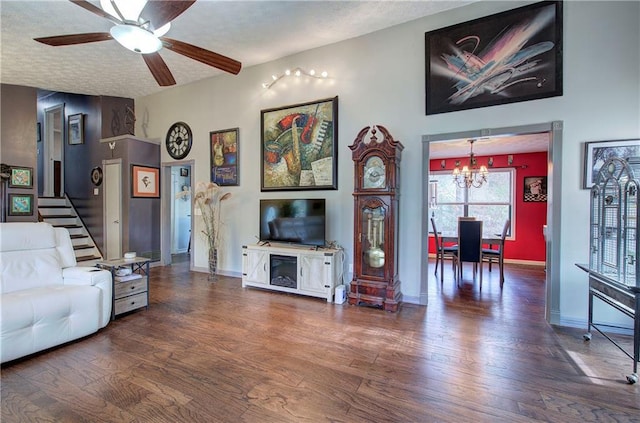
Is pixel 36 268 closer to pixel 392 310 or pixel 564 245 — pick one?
pixel 392 310

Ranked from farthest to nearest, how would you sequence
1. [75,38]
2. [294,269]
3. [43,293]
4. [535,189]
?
1. [535,189]
2. [294,269]
3. [75,38]
4. [43,293]

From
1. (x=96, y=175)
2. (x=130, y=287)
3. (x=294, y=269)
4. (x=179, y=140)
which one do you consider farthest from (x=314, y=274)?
(x=96, y=175)

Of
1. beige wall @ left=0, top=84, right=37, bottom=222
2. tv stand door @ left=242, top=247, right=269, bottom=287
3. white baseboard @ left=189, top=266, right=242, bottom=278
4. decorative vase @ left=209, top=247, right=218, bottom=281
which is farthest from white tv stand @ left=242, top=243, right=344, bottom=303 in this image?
beige wall @ left=0, top=84, right=37, bottom=222

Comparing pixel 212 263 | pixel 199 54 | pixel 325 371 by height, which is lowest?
pixel 325 371

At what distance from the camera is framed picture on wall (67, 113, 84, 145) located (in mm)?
5887

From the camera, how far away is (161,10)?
2121mm

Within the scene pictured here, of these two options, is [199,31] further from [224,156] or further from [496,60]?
[496,60]

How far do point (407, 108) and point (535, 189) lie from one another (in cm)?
462

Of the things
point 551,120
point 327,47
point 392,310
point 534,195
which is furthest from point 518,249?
point 327,47

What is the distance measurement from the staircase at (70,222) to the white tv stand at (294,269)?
3.53m

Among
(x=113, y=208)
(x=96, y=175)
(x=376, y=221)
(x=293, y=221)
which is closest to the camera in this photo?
(x=376, y=221)

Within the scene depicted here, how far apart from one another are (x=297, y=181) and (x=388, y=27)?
7.78 feet

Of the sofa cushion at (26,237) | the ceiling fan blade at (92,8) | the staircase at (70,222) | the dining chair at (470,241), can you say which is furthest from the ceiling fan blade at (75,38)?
the dining chair at (470,241)

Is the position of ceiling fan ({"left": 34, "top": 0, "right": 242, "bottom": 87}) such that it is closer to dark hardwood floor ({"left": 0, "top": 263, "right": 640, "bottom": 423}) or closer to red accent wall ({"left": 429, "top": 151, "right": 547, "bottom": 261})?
dark hardwood floor ({"left": 0, "top": 263, "right": 640, "bottom": 423})
